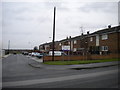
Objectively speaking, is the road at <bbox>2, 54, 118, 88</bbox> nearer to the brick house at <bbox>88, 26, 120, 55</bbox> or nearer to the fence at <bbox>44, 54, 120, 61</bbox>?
the fence at <bbox>44, 54, 120, 61</bbox>

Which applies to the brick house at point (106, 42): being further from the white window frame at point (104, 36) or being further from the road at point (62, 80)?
the road at point (62, 80)

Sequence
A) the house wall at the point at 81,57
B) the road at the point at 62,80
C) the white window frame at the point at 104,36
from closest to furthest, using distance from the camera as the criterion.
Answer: the road at the point at 62,80 → the house wall at the point at 81,57 → the white window frame at the point at 104,36

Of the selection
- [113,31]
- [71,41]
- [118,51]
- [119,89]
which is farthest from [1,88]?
[71,41]

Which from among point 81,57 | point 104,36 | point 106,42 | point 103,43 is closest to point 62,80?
point 81,57

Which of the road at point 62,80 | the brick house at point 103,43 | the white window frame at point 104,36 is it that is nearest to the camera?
the road at point 62,80

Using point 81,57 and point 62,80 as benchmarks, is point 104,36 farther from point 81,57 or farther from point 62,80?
point 62,80

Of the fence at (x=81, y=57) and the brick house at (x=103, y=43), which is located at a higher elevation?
the brick house at (x=103, y=43)

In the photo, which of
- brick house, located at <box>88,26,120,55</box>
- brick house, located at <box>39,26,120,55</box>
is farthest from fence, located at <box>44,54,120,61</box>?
brick house, located at <box>88,26,120,55</box>

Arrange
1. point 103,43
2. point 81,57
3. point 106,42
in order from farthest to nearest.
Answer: point 103,43, point 106,42, point 81,57

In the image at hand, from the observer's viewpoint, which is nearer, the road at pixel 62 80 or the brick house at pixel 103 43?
the road at pixel 62 80

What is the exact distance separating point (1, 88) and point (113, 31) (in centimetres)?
2994

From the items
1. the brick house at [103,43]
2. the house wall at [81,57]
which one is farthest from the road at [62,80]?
the brick house at [103,43]

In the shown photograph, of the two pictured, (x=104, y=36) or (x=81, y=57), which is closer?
(x=81, y=57)

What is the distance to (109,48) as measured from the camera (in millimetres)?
33375
